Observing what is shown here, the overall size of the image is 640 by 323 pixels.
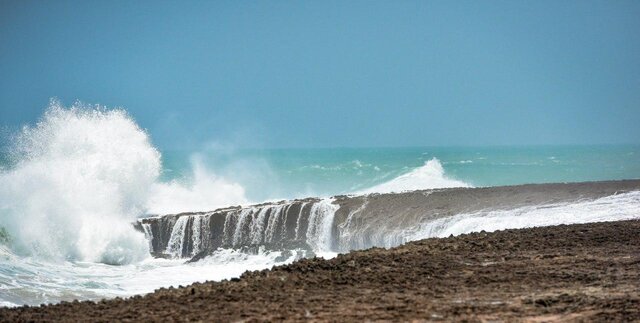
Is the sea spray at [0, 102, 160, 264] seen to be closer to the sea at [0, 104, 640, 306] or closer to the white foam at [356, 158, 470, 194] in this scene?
the sea at [0, 104, 640, 306]

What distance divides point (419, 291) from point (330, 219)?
44.7 feet

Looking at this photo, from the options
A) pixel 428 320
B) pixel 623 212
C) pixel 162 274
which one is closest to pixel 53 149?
pixel 162 274

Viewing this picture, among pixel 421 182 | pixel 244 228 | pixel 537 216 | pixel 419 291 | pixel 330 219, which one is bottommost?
pixel 419 291

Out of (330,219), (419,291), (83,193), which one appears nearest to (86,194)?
(83,193)

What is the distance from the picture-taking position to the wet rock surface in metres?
8.10

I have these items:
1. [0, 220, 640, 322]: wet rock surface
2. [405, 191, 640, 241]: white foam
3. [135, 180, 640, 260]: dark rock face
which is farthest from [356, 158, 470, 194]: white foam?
[0, 220, 640, 322]: wet rock surface

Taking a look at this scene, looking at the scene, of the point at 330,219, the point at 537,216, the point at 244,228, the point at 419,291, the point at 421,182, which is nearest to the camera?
the point at 419,291

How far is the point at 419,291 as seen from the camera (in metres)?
9.17

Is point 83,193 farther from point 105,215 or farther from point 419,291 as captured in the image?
point 419,291

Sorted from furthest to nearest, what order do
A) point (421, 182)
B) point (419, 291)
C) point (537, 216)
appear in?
point (421, 182)
point (537, 216)
point (419, 291)

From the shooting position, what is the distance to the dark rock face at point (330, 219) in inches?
855

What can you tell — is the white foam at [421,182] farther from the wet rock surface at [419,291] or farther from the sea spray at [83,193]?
the wet rock surface at [419,291]

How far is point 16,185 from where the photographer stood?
2594 cm

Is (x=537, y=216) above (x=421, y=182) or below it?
below
